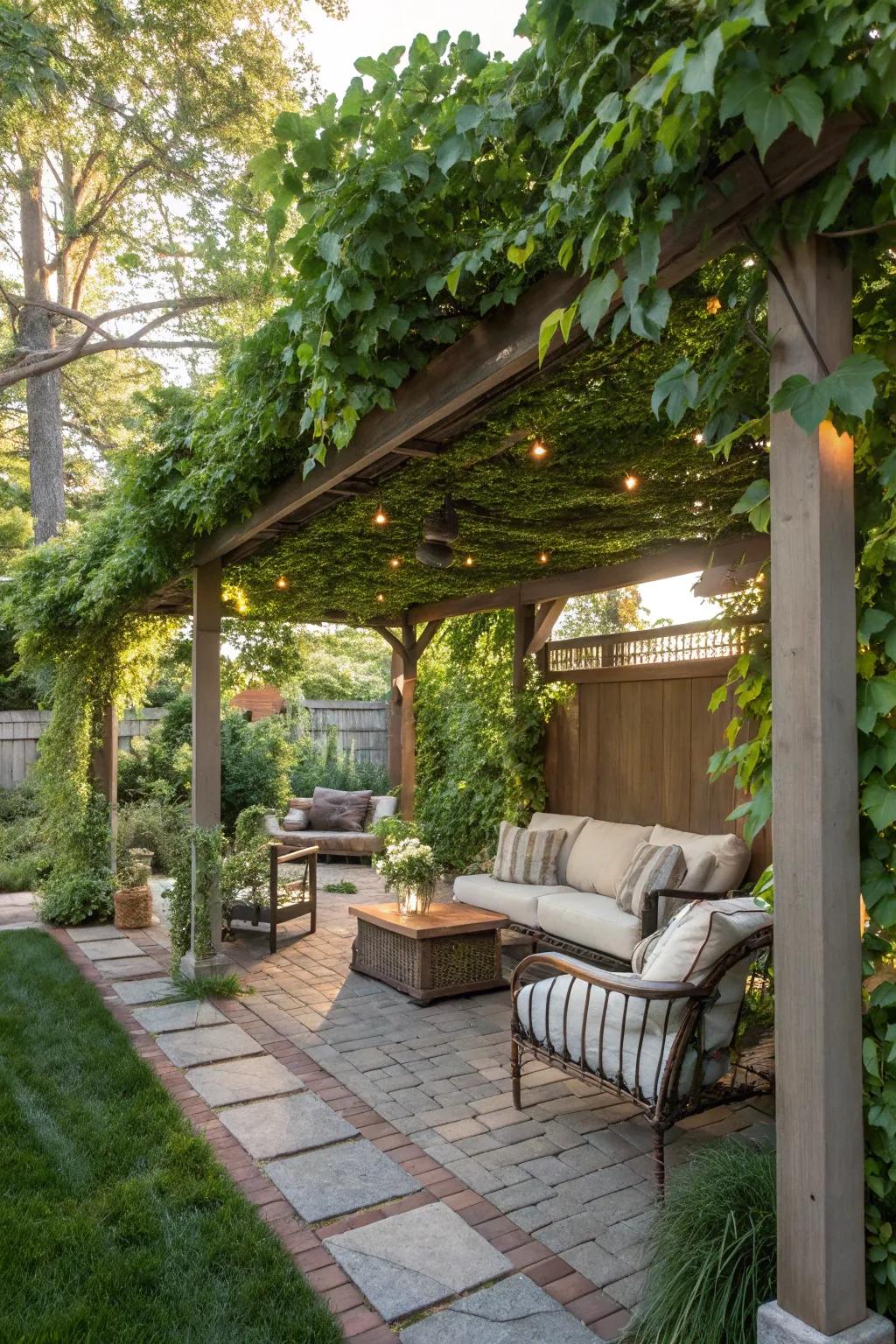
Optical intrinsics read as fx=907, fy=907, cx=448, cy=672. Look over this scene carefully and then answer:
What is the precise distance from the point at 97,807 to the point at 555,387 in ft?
18.7

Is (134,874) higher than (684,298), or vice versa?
(684,298)

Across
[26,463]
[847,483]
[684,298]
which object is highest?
[26,463]

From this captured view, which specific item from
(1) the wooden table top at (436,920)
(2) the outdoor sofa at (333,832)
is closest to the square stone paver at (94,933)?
(1) the wooden table top at (436,920)

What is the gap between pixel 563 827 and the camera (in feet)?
20.7

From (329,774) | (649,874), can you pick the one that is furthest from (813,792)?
(329,774)

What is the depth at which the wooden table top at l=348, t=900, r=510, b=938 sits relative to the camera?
4844 mm

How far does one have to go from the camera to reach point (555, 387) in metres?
3.26

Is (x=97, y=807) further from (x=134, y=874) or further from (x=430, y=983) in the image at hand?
(x=430, y=983)

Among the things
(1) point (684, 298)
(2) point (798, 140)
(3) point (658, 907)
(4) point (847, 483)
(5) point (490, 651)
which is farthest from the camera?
(5) point (490, 651)

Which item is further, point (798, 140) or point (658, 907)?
point (658, 907)

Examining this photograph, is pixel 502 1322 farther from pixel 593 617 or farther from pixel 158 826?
pixel 593 617

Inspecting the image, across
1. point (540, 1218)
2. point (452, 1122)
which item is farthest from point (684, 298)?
point (452, 1122)

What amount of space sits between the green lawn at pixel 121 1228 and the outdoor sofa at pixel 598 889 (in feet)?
7.96

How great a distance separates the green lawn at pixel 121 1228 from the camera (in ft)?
7.16
